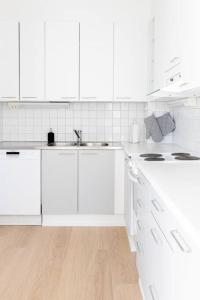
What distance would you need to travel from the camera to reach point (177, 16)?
2264 mm

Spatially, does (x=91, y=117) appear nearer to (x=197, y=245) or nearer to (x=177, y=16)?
(x=177, y=16)

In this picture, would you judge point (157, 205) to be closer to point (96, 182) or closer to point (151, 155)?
point (151, 155)

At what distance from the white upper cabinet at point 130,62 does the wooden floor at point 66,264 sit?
1.54m

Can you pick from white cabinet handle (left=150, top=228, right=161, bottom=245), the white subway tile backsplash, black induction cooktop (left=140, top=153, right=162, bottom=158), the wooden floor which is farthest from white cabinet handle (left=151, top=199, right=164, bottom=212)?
the white subway tile backsplash

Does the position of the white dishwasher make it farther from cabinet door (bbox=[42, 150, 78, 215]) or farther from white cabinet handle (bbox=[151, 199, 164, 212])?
white cabinet handle (bbox=[151, 199, 164, 212])

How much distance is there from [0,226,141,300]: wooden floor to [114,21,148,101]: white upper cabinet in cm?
154

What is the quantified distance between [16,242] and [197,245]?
2.63 metres

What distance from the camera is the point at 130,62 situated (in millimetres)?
3822

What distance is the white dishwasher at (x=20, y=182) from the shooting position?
364 cm

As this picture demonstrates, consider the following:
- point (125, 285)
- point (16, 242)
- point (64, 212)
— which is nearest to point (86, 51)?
point (64, 212)

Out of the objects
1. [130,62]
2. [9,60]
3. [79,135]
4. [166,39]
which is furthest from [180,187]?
[9,60]

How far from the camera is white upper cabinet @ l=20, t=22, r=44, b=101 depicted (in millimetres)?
3764

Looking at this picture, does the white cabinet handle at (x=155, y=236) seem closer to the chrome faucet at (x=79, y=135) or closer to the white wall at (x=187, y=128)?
the white wall at (x=187, y=128)

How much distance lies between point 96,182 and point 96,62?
4.39ft
